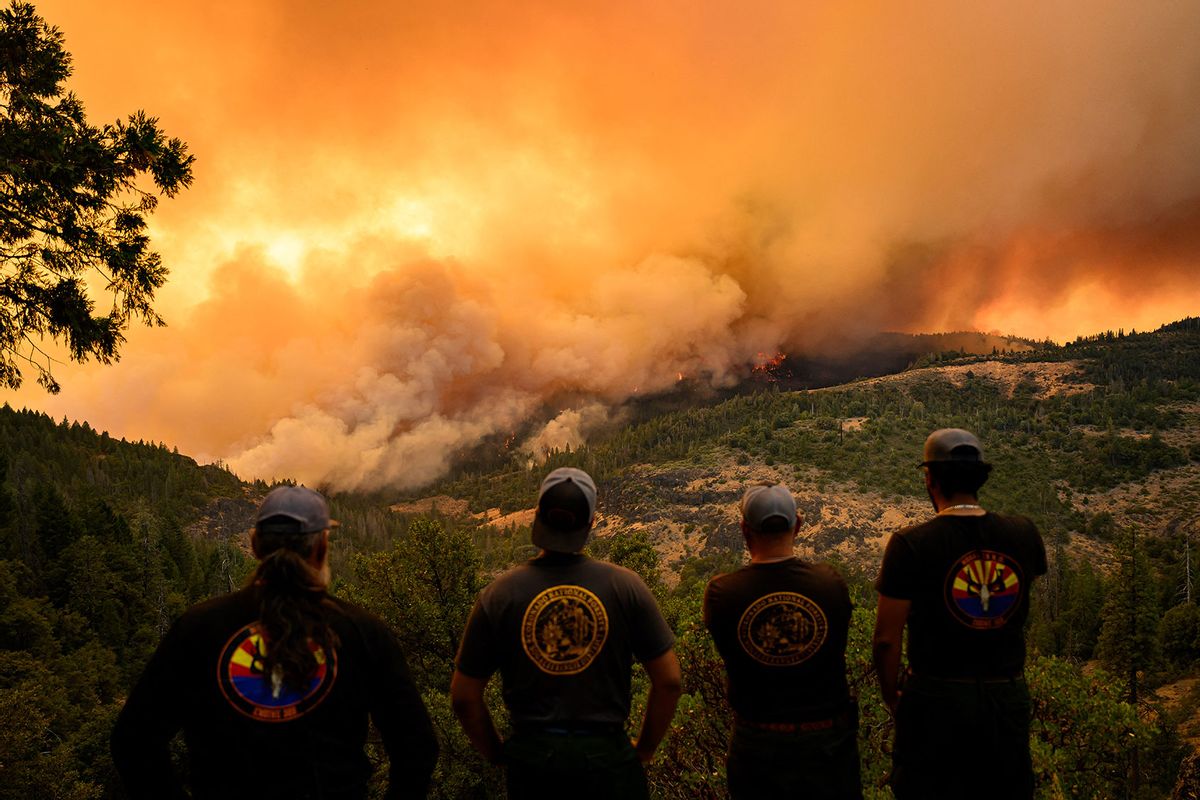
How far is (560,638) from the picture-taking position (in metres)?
4.08

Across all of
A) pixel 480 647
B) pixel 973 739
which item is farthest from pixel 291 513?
pixel 973 739

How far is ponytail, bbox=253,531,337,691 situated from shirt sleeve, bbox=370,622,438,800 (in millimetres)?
329

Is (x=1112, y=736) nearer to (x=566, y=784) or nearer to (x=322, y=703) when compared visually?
(x=566, y=784)

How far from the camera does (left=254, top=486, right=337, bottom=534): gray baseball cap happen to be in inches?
130

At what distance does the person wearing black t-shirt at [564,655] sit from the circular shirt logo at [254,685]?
41.2 inches

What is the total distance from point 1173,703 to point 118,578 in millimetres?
107472

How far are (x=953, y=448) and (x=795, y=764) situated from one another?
9.31 feet

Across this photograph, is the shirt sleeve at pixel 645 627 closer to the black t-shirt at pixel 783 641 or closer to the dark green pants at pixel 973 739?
the black t-shirt at pixel 783 641

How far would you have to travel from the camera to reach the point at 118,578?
6869cm

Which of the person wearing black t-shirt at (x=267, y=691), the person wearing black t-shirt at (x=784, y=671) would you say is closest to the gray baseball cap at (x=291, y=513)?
the person wearing black t-shirt at (x=267, y=691)

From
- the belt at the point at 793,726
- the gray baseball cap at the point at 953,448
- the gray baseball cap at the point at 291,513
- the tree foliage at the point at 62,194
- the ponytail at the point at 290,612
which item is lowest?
the belt at the point at 793,726

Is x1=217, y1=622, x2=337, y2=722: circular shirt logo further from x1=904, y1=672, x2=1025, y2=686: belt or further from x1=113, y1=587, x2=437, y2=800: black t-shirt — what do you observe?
x1=904, y1=672, x2=1025, y2=686: belt

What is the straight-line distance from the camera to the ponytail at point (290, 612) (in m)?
3.10

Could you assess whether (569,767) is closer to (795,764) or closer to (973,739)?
(795,764)
